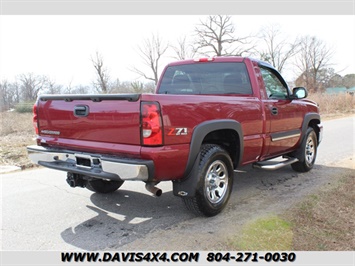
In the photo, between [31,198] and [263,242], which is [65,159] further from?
[263,242]

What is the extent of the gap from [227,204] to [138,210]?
48.2 inches

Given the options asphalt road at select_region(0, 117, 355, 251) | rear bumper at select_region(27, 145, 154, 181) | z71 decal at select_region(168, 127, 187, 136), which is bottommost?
asphalt road at select_region(0, 117, 355, 251)

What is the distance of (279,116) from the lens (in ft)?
16.2

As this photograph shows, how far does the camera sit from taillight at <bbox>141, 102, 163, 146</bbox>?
9.97ft

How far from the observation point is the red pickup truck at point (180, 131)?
10.2 feet

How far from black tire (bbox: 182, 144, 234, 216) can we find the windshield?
3.92 feet

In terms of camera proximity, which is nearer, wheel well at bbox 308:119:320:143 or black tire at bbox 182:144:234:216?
black tire at bbox 182:144:234:216

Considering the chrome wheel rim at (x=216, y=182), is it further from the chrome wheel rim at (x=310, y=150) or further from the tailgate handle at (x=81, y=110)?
the chrome wheel rim at (x=310, y=150)

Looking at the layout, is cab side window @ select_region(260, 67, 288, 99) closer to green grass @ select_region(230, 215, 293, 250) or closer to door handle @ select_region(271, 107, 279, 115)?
door handle @ select_region(271, 107, 279, 115)

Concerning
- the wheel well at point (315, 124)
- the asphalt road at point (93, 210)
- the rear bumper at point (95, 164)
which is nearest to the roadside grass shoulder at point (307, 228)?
the asphalt road at point (93, 210)

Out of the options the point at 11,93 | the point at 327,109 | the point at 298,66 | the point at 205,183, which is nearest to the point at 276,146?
the point at 205,183

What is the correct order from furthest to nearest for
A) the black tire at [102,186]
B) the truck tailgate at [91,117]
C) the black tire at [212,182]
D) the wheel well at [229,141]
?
the black tire at [102,186] < the wheel well at [229,141] < the black tire at [212,182] < the truck tailgate at [91,117]

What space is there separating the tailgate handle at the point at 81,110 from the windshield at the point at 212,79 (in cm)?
186

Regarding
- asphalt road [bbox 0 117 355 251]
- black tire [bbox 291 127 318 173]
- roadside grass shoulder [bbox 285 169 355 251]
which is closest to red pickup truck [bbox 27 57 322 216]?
asphalt road [bbox 0 117 355 251]
